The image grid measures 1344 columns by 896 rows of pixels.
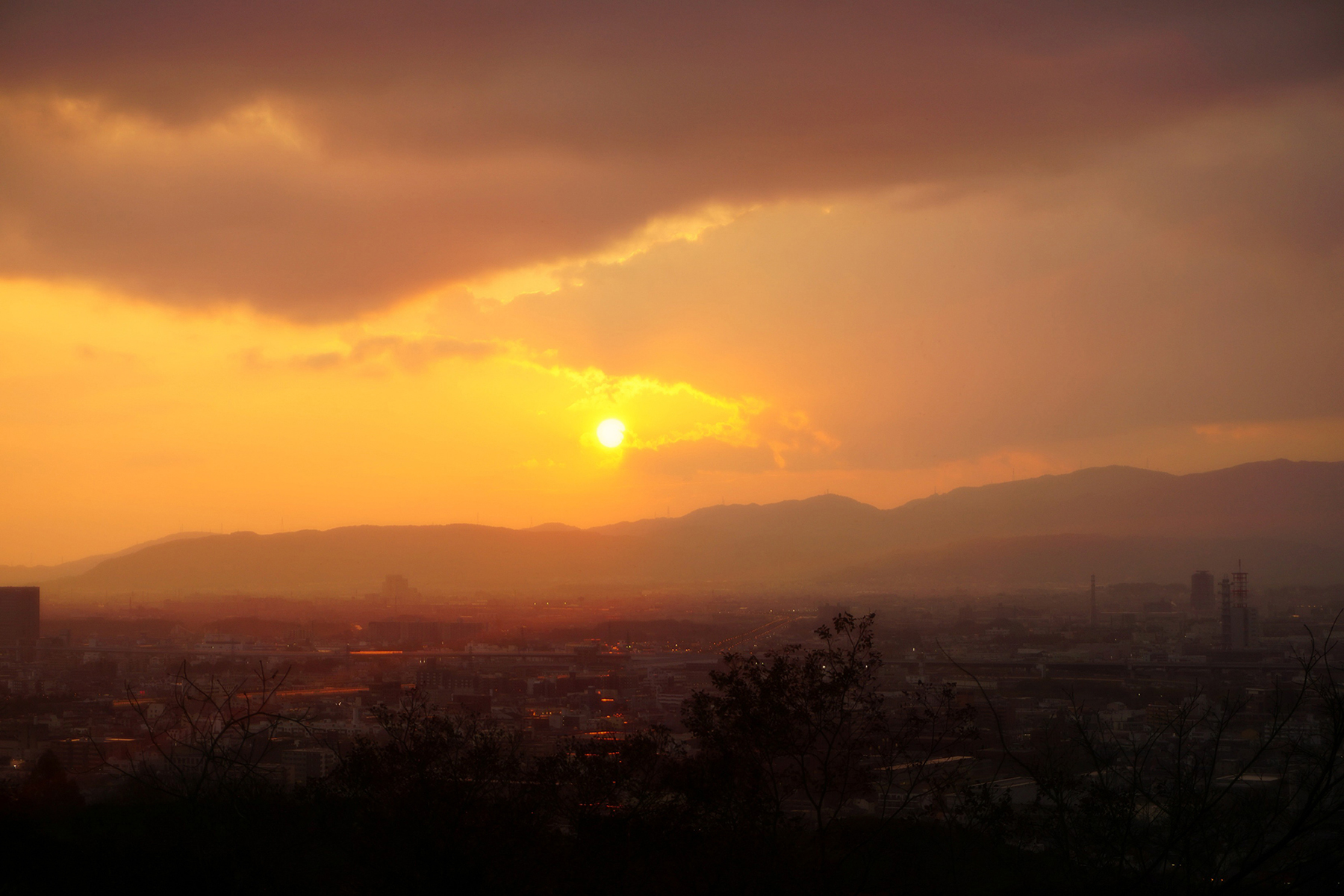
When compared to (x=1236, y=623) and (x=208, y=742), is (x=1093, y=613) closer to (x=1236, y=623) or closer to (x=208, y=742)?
(x=1236, y=623)

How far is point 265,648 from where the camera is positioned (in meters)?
26.8

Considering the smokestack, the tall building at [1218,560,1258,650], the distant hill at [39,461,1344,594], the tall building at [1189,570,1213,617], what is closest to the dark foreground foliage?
the tall building at [1218,560,1258,650]

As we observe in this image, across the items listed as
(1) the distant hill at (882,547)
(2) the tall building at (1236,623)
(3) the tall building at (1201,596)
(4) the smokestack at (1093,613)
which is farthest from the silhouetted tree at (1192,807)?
(1) the distant hill at (882,547)

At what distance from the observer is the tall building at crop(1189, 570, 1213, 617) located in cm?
3752

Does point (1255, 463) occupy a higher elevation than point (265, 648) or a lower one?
higher

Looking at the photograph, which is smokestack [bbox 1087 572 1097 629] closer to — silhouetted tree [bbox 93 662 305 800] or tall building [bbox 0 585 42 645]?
silhouetted tree [bbox 93 662 305 800]

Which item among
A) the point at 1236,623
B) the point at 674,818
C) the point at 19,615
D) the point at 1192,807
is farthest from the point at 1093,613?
the point at 19,615

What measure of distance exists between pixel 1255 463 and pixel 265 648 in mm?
74148

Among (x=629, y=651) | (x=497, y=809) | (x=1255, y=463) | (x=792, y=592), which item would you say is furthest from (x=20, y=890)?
(x=1255, y=463)

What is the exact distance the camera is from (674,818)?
8539 millimetres

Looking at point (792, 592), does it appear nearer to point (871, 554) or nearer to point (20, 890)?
point (871, 554)

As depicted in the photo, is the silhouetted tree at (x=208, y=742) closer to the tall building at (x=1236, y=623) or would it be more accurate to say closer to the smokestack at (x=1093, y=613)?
the tall building at (x=1236, y=623)

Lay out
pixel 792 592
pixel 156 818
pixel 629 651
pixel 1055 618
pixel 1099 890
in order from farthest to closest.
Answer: pixel 792 592 < pixel 1055 618 < pixel 629 651 < pixel 156 818 < pixel 1099 890

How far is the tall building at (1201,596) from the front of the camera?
37.5m
